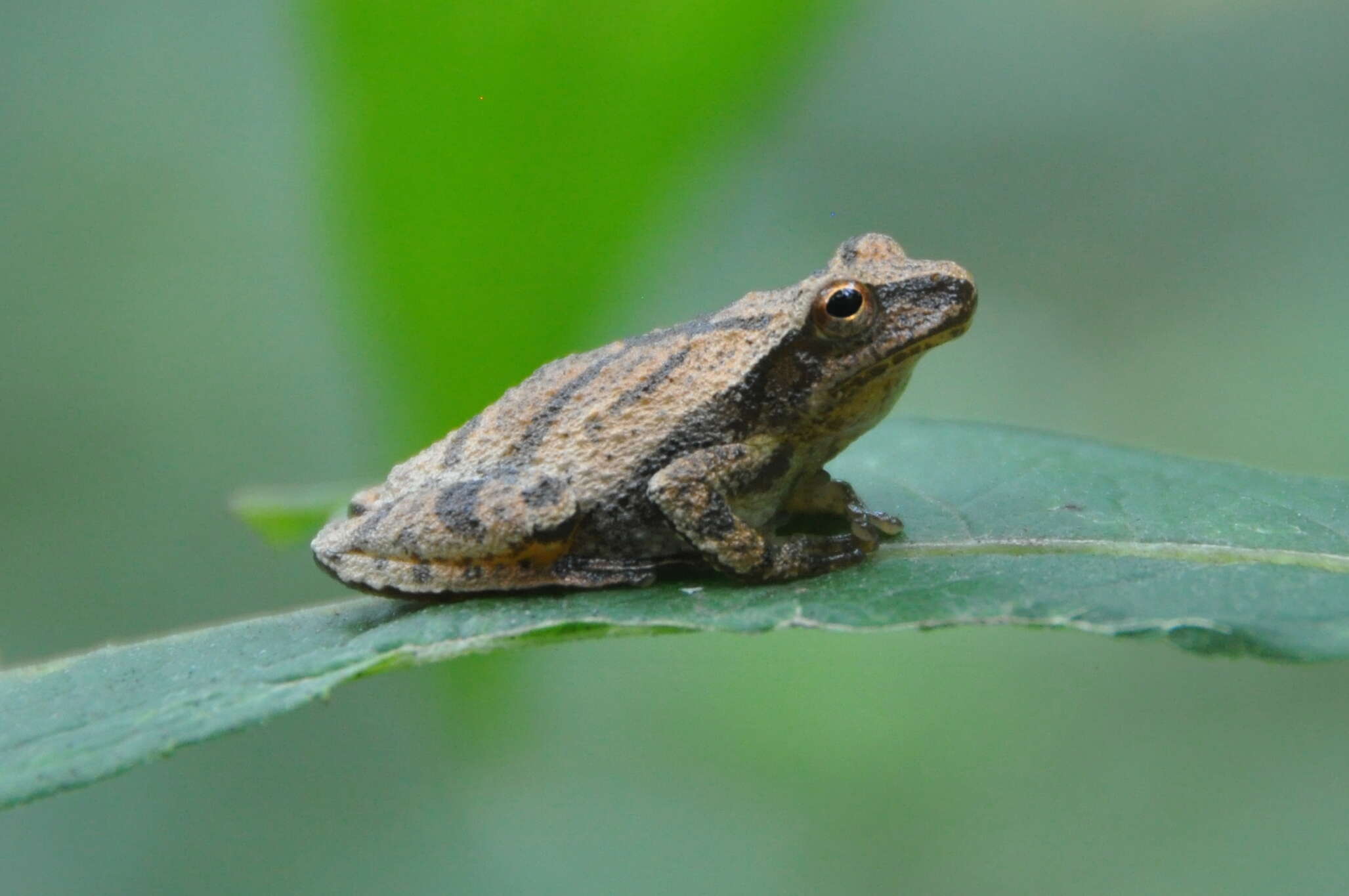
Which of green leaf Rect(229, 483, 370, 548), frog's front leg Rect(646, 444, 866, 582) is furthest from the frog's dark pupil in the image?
green leaf Rect(229, 483, 370, 548)

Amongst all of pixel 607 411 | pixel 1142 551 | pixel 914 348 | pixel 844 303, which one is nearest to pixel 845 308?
pixel 844 303

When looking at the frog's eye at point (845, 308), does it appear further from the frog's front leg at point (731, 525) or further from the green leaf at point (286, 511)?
the green leaf at point (286, 511)

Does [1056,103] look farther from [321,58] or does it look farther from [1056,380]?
[321,58]

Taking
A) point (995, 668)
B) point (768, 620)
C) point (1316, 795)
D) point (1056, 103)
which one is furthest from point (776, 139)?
point (768, 620)

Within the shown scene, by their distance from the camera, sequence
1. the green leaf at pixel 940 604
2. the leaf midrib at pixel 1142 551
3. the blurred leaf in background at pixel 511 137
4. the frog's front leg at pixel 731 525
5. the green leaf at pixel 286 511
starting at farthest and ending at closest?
the green leaf at pixel 286 511, the blurred leaf in background at pixel 511 137, the frog's front leg at pixel 731 525, the leaf midrib at pixel 1142 551, the green leaf at pixel 940 604

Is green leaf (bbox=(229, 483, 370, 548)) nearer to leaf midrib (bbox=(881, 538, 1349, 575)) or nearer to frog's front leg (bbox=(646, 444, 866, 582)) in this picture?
frog's front leg (bbox=(646, 444, 866, 582))

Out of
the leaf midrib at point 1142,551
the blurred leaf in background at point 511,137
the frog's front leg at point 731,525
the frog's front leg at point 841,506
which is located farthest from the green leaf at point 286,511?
the leaf midrib at point 1142,551

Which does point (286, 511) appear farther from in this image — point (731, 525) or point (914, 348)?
point (914, 348)
